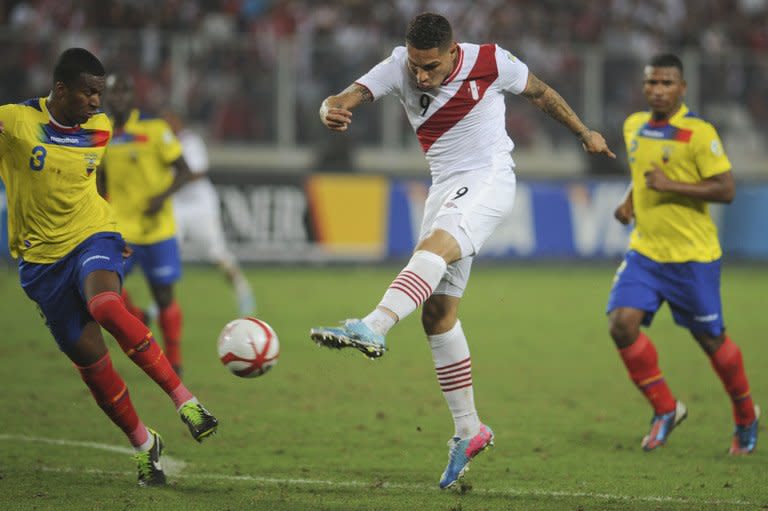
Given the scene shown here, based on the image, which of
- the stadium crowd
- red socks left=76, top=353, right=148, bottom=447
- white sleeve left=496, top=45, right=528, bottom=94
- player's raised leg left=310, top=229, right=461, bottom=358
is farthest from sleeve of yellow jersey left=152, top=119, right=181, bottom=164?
the stadium crowd

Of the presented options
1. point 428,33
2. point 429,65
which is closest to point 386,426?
point 429,65

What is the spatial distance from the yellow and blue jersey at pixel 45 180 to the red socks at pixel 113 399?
25.5 inches

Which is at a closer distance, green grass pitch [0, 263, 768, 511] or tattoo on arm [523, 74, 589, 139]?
green grass pitch [0, 263, 768, 511]

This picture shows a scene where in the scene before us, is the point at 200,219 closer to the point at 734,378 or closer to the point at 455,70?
the point at 734,378

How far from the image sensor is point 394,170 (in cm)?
1975

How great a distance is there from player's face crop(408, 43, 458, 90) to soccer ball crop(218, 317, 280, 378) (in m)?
1.56

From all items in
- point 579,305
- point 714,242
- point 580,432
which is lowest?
point 579,305

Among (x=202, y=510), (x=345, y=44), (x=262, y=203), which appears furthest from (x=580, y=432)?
(x=345, y=44)

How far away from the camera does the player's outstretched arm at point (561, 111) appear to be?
6902 mm

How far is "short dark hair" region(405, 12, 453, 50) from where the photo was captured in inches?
250

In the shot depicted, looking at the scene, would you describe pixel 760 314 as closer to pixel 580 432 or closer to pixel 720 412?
pixel 720 412

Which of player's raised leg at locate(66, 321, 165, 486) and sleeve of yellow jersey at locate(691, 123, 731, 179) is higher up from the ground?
sleeve of yellow jersey at locate(691, 123, 731, 179)

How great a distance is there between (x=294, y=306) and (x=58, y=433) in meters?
7.18

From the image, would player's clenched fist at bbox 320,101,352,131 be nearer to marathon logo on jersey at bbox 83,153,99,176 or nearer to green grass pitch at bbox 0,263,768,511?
marathon logo on jersey at bbox 83,153,99,176
